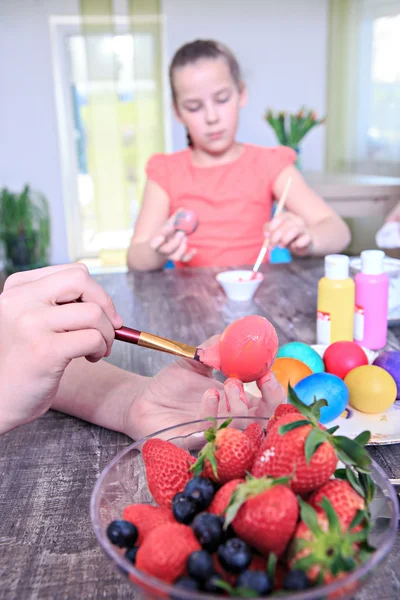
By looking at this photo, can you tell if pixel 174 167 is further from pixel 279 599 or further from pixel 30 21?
pixel 30 21

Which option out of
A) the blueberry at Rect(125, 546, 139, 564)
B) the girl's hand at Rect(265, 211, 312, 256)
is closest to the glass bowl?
the blueberry at Rect(125, 546, 139, 564)

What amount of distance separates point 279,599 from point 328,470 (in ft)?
0.37

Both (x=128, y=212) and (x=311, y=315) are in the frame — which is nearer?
(x=311, y=315)

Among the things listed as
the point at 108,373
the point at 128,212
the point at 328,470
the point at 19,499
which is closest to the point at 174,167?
the point at 108,373

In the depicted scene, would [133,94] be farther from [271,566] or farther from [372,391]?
[271,566]

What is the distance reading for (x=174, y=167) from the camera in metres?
2.06

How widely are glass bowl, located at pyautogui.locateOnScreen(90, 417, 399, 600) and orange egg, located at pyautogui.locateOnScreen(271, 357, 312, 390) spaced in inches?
9.0

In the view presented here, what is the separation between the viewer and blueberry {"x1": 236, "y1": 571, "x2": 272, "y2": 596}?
1.09 ft

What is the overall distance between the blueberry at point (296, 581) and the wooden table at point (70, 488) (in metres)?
0.13

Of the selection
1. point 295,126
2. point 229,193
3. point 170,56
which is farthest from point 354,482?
point 170,56

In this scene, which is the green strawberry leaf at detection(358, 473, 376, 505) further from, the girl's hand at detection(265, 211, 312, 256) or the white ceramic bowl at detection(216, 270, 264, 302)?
the girl's hand at detection(265, 211, 312, 256)

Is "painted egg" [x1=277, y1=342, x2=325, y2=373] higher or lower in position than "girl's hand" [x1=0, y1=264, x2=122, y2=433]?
lower

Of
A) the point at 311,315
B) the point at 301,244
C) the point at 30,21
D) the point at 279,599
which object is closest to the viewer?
the point at 279,599

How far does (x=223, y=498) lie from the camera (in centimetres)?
41
